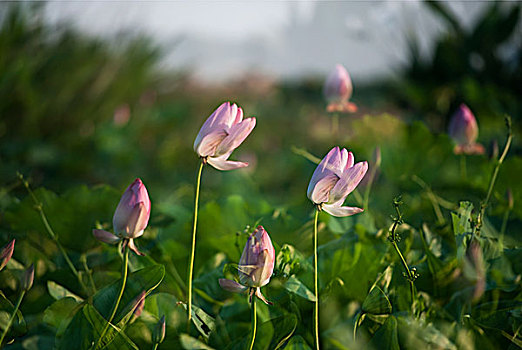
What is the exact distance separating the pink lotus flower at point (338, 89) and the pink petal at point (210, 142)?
1.91ft

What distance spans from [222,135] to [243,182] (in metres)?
0.56

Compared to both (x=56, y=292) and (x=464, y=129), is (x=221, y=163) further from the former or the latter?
(x=464, y=129)

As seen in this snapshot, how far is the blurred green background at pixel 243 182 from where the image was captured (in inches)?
17.7

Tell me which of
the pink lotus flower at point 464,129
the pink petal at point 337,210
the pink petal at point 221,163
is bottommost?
the pink lotus flower at point 464,129

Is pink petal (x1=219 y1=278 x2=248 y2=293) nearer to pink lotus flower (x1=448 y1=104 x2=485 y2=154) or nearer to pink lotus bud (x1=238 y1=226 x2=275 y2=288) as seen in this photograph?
pink lotus bud (x1=238 y1=226 x2=275 y2=288)

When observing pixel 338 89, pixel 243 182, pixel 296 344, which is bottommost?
pixel 243 182

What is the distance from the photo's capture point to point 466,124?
84cm

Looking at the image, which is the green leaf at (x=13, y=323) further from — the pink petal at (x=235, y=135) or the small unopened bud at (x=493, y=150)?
the small unopened bud at (x=493, y=150)

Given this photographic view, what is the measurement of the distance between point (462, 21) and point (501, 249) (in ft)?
5.86

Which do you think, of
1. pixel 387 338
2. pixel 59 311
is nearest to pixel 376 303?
pixel 387 338

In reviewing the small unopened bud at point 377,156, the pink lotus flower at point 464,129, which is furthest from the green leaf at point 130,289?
the pink lotus flower at point 464,129

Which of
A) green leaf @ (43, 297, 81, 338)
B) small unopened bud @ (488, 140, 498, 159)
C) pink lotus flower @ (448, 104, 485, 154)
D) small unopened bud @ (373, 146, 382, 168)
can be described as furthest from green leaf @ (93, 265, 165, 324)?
pink lotus flower @ (448, 104, 485, 154)

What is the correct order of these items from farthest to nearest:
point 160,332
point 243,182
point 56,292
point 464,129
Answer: point 243,182
point 464,129
point 56,292
point 160,332

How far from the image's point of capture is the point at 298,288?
0.39 m
